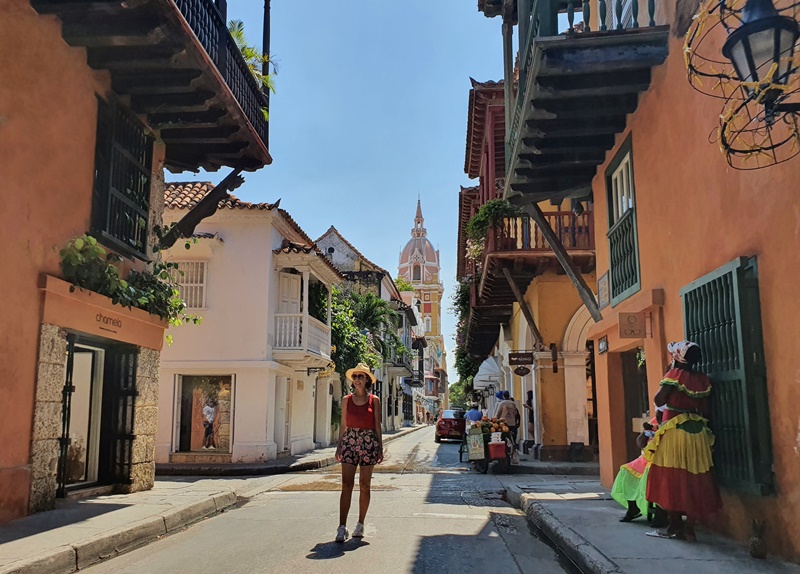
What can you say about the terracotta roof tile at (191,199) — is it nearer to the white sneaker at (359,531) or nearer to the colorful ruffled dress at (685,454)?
the white sneaker at (359,531)

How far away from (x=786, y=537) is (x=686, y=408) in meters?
1.19

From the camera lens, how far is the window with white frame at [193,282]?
62.6ft

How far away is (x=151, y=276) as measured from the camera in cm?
994

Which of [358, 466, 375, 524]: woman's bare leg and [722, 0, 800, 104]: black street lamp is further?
[358, 466, 375, 524]: woman's bare leg

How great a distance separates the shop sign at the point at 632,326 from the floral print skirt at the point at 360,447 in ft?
10.1

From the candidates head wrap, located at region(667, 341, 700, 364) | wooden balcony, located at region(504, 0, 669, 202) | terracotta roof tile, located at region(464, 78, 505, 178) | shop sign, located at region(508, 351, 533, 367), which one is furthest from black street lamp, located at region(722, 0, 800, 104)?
terracotta roof tile, located at region(464, 78, 505, 178)

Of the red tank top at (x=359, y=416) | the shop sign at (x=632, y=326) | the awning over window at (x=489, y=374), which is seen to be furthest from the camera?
the awning over window at (x=489, y=374)

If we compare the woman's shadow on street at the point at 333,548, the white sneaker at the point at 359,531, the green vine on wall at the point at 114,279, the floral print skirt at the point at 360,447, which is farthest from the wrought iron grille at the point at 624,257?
the green vine on wall at the point at 114,279

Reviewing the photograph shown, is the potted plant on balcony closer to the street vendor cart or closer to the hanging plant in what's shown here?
the hanging plant

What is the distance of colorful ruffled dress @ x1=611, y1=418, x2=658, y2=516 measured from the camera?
21.6 feet

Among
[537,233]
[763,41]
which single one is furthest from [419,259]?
[763,41]

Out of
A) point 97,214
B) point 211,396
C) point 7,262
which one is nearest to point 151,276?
point 97,214

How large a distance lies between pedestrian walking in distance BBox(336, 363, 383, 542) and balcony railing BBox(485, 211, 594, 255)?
9.04 metres

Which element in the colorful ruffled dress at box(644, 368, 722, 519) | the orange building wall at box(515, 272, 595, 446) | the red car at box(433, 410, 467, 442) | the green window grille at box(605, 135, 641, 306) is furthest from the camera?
the red car at box(433, 410, 467, 442)
